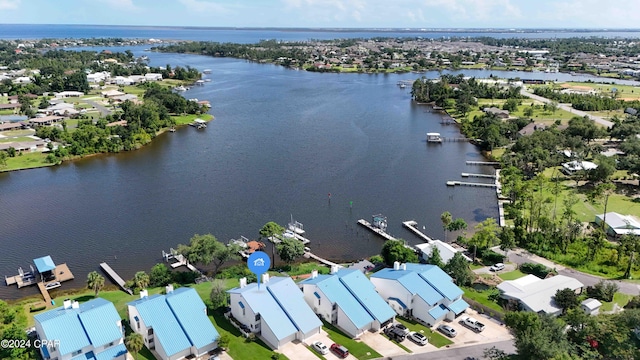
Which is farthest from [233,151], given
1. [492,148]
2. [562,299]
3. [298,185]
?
[562,299]

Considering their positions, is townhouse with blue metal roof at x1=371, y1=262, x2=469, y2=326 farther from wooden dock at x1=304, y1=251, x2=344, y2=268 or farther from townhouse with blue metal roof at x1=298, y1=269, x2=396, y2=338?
wooden dock at x1=304, y1=251, x2=344, y2=268

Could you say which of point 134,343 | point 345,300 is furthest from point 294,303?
point 134,343

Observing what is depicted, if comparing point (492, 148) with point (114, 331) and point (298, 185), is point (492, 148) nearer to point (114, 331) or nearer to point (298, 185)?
point (298, 185)

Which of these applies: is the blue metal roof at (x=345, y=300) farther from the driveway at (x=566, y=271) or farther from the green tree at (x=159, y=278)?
the driveway at (x=566, y=271)

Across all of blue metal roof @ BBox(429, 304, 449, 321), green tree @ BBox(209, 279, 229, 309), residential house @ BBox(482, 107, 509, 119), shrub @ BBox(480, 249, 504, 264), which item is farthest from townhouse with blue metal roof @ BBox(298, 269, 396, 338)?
residential house @ BBox(482, 107, 509, 119)

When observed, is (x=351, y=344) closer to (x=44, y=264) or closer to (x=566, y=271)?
(x=566, y=271)
